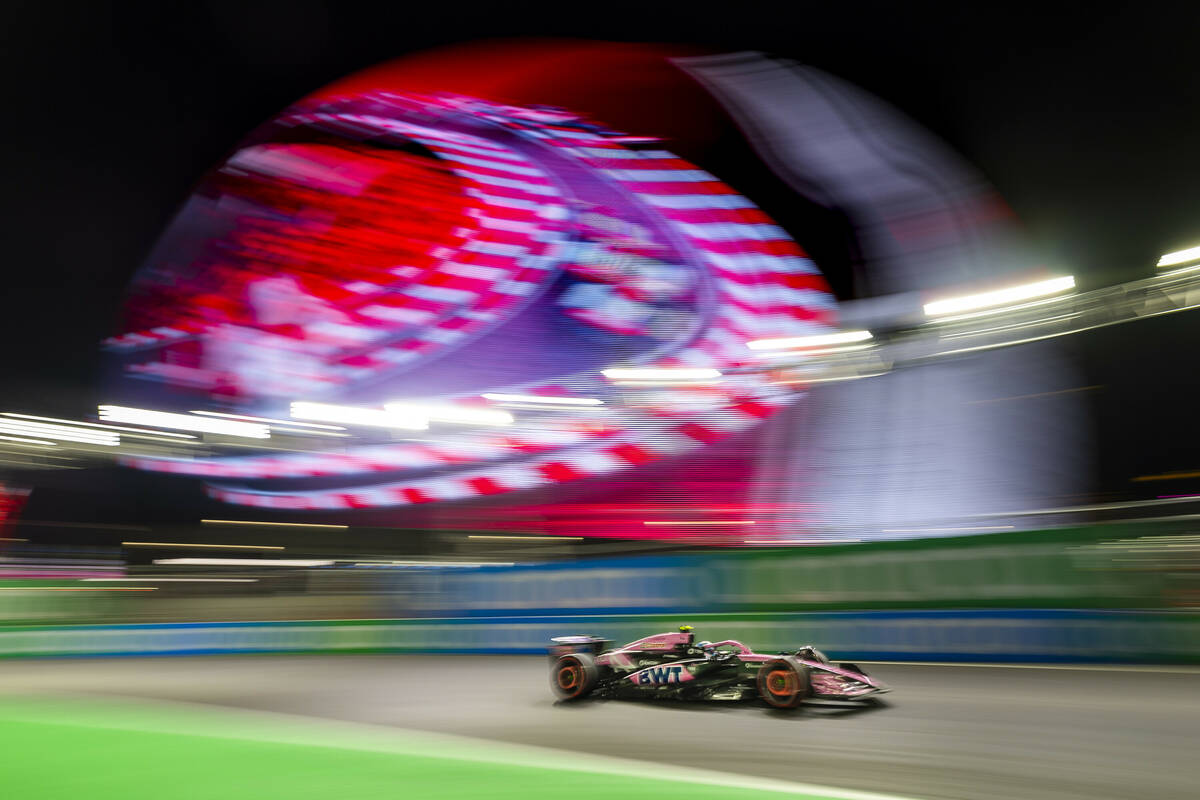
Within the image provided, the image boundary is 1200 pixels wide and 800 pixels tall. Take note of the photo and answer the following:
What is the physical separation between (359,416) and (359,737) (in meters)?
15.2

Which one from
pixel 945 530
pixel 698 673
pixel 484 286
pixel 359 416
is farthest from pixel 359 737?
pixel 359 416

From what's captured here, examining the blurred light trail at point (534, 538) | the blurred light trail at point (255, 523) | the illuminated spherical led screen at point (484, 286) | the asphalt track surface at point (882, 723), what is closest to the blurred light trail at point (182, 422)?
the illuminated spherical led screen at point (484, 286)

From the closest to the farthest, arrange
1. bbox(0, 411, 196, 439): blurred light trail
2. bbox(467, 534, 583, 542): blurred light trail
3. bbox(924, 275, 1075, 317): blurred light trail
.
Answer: bbox(924, 275, 1075, 317): blurred light trail < bbox(467, 534, 583, 542): blurred light trail < bbox(0, 411, 196, 439): blurred light trail

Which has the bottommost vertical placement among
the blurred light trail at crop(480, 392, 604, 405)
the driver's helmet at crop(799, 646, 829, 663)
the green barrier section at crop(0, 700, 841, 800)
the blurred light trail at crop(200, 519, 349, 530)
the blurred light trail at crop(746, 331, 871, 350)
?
the green barrier section at crop(0, 700, 841, 800)

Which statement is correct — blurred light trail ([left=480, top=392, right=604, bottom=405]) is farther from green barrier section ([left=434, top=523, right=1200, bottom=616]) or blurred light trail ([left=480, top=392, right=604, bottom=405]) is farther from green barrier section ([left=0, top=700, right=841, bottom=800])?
green barrier section ([left=0, top=700, right=841, bottom=800])

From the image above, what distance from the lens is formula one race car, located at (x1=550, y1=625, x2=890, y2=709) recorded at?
6527 millimetres

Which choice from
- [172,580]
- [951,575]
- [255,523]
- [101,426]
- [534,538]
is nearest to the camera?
[951,575]

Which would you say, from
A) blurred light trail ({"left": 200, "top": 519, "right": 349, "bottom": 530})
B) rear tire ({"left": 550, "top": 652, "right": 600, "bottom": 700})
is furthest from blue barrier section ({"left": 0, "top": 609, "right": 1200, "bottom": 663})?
blurred light trail ({"left": 200, "top": 519, "right": 349, "bottom": 530})

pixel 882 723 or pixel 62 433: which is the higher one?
pixel 62 433

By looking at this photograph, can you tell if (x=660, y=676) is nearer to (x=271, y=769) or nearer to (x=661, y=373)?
(x=271, y=769)

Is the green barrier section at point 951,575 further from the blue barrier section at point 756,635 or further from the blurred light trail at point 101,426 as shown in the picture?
the blurred light trail at point 101,426

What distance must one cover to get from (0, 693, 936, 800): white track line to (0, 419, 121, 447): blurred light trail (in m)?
24.7

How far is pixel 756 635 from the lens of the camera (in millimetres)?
10648

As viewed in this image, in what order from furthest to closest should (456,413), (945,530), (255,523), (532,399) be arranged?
(255,523)
(456,413)
(532,399)
(945,530)
